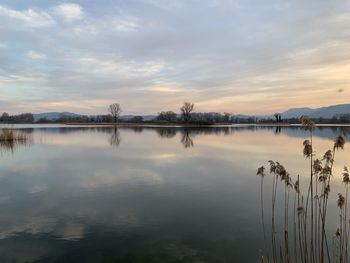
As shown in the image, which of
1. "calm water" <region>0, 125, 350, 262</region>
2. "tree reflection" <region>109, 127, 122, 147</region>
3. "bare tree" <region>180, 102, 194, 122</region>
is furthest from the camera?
"bare tree" <region>180, 102, 194, 122</region>

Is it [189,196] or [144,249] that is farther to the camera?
[189,196]

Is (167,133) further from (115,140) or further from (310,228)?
(310,228)

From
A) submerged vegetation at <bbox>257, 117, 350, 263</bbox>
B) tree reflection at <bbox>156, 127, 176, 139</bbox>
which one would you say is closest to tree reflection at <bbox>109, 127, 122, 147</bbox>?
tree reflection at <bbox>156, 127, 176, 139</bbox>

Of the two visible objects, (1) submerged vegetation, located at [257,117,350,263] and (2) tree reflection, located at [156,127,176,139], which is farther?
(2) tree reflection, located at [156,127,176,139]

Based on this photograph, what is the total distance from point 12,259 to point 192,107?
83130mm

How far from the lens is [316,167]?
3.43 meters

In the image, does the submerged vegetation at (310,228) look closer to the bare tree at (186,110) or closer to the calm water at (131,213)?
the calm water at (131,213)

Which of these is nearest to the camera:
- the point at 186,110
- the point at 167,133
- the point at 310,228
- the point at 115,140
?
the point at 310,228

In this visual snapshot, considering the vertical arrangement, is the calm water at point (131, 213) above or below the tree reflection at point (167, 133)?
below

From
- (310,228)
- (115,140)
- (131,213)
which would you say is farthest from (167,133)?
(310,228)

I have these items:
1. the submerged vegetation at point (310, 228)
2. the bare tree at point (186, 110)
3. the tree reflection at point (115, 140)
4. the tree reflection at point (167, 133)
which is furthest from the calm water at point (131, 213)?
the bare tree at point (186, 110)

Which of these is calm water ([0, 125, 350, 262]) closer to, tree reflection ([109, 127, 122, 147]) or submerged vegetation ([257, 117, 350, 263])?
submerged vegetation ([257, 117, 350, 263])

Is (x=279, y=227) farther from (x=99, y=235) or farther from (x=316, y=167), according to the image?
(x=99, y=235)

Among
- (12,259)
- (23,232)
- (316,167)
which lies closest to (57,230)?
(23,232)
